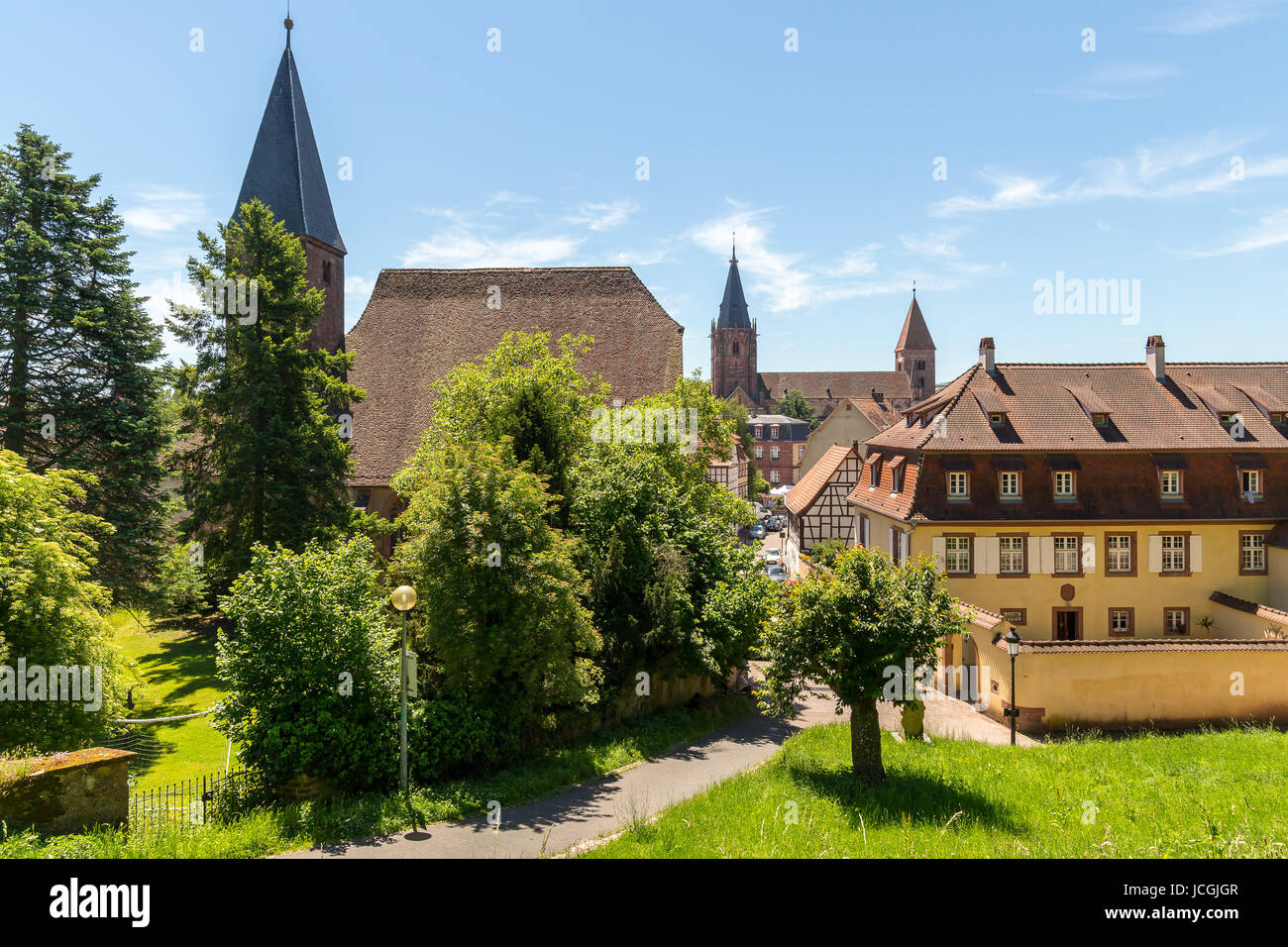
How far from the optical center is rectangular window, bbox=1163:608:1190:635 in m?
24.9

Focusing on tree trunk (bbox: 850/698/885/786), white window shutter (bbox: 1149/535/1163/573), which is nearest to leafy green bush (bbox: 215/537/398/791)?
tree trunk (bbox: 850/698/885/786)

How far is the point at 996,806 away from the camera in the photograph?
1073cm

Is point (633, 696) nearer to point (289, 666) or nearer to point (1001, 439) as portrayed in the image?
point (289, 666)

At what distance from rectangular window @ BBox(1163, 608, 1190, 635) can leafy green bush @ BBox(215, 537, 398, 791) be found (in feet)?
81.4

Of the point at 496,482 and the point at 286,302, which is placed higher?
the point at 286,302

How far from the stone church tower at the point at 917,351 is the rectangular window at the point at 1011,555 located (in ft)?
290

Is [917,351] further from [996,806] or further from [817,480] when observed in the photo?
[996,806]

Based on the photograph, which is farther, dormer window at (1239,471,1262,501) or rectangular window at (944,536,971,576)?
dormer window at (1239,471,1262,501)

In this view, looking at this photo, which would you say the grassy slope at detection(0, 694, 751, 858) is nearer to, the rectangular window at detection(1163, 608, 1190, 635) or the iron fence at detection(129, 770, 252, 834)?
the iron fence at detection(129, 770, 252, 834)

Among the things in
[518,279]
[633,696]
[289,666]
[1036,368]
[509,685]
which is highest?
[518,279]

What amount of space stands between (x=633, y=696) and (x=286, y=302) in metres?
15.5
